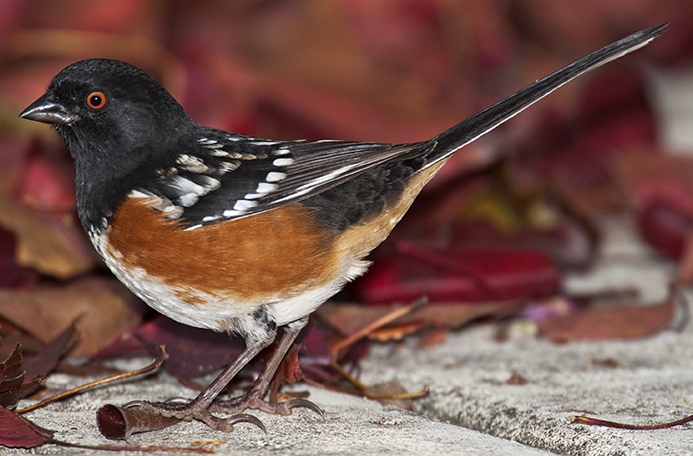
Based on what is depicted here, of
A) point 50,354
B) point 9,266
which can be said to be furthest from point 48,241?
point 50,354

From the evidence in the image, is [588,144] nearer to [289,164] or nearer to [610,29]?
[610,29]

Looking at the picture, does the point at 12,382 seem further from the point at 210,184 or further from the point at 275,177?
the point at 275,177

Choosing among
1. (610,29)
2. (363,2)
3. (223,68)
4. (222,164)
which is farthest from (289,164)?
(610,29)

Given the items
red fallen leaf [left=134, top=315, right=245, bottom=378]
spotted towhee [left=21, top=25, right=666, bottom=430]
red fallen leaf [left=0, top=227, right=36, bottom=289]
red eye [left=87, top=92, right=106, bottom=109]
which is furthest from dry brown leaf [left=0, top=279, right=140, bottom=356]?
red eye [left=87, top=92, right=106, bottom=109]

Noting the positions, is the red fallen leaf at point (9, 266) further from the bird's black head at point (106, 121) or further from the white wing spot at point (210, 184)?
the white wing spot at point (210, 184)

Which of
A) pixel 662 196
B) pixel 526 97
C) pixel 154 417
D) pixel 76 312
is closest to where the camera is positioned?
pixel 154 417

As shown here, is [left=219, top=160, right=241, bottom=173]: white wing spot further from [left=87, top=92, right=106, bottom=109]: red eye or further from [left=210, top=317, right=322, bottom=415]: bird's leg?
[left=210, top=317, right=322, bottom=415]: bird's leg

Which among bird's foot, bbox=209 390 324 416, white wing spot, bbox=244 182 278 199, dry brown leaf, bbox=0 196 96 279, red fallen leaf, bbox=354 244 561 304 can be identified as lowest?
bird's foot, bbox=209 390 324 416
